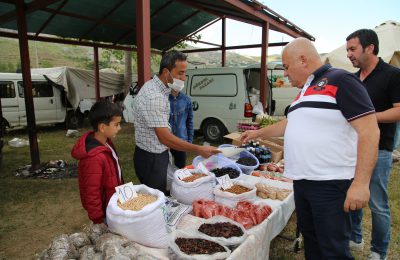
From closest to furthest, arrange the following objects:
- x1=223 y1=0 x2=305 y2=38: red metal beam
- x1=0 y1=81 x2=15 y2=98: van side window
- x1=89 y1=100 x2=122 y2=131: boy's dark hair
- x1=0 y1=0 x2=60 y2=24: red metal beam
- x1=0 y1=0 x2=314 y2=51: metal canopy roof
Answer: x1=89 y1=100 x2=122 y2=131: boy's dark hair < x1=0 y1=0 x2=60 y2=24: red metal beam < x1=223 y1=0 x2=305 y2=38: red metal beam < x1=0 y1=0 x2=314 y2=51: metal canopy roof < x1=0 y1=81 x2=15 y2=98: van side window

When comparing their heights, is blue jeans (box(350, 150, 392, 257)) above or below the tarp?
below

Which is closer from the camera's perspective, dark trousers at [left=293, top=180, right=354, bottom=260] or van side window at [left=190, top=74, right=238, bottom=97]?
dark trousers at [left=293, top=180, right=354, bottom=260]

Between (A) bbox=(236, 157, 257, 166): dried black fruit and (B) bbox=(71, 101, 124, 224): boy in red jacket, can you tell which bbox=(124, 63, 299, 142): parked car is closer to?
(A) bbox=(236, 157, 257, 166): dried black fruit

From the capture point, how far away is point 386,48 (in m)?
6.76

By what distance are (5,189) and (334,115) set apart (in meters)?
5.60

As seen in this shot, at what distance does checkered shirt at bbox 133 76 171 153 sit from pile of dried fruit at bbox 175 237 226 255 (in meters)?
1.01

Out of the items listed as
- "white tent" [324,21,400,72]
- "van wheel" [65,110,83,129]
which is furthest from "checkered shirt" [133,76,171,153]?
"van wheel" [65,110,83,129]

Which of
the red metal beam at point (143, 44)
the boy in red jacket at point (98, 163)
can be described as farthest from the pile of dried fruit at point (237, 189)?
the red metal beam at point (143, 44)

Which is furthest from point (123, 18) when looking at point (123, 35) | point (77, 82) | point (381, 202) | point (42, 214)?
point (381, 202)

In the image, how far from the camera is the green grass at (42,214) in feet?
10.7

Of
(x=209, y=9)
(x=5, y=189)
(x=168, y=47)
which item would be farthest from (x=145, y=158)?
(x=168, y=47)

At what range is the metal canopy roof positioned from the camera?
650 cm

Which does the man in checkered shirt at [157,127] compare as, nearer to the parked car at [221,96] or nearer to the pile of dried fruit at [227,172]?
the pile of dried fruit at [227,172]

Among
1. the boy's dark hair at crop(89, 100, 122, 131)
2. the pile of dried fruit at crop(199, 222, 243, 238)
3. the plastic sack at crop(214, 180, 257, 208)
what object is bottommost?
the pile of dried fruit at crop(199, 222, 243, 238)
